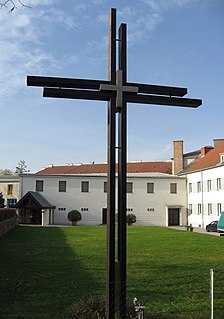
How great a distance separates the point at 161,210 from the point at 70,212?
416 inches

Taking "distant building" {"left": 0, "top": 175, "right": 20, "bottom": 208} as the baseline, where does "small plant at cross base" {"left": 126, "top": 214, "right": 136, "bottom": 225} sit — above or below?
below

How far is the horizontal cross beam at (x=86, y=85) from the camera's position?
17.8ft

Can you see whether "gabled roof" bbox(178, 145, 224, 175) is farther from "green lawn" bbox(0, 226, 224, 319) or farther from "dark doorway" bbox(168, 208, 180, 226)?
"green lawn" bbox(0, 226, 224, 319)

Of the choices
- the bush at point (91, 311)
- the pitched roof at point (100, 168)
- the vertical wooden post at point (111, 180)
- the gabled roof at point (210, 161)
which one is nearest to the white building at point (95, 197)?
the gabled roof at point (210, 161)

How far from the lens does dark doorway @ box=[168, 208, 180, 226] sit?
151 ft

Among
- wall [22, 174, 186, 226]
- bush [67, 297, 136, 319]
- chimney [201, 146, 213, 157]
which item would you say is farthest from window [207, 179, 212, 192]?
bush [67, 297, 136, 319]

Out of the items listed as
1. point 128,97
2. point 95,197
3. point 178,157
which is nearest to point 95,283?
point 128,97

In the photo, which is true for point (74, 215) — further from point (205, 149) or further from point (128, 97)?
point (128, 97)

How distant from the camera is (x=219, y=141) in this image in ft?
158

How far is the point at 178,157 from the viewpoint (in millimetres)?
51062

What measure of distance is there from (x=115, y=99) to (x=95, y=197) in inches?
1545

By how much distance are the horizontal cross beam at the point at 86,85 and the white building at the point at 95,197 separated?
37.2 metres

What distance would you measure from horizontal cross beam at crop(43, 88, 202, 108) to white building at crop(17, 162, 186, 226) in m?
37.1

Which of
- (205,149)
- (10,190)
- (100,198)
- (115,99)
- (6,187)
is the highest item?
(205,149)
